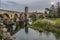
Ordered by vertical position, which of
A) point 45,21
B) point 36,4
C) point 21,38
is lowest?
point 21,38

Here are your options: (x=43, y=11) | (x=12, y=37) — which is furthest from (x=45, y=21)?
(x=12, y=37)

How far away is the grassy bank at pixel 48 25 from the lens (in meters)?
3.00

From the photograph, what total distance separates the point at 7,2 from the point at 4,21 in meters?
0.35

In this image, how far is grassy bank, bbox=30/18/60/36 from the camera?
300 centimetres

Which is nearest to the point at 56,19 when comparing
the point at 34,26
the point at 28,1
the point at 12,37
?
the point at 34,26

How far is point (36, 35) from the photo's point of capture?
2998 millimetres

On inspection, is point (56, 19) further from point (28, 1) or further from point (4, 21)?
point (4, 21)

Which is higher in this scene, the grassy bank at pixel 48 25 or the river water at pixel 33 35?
the grassy bank at pixel 48 25

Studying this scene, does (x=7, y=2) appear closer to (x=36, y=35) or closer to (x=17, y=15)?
(x=17, y=15)

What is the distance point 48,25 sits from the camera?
3057mm

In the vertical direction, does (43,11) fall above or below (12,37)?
above

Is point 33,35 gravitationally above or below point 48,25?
below

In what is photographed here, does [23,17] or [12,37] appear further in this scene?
[23,17]

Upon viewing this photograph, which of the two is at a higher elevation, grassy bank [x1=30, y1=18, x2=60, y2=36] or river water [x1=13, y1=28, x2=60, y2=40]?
grassy bank [x1=30, y1=18, x2=60, y2=36]
